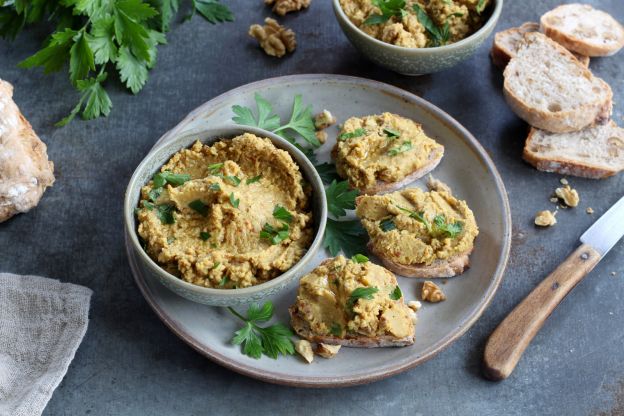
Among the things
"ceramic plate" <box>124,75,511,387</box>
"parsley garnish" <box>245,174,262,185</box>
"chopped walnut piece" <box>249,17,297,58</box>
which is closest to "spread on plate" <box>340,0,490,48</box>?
"ceramic plate" <box>124,75,511,387</box>

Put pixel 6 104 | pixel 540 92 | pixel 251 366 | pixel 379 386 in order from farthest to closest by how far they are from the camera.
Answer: pixel 540 92, pixel 6 104, pixel 379 386, pixel 251 366

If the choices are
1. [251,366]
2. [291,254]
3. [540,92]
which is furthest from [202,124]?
[540,92]

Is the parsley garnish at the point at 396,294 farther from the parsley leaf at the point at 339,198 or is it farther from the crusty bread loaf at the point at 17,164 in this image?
the crusty bread loaf at the point at 17,164

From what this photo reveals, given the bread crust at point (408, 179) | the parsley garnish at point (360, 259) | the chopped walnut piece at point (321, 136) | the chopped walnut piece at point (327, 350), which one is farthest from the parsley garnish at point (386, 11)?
the chopped walnut piece at point (327, 350)

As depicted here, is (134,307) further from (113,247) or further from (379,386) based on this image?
(379,386)

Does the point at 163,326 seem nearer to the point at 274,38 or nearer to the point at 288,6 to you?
the point at 274,38

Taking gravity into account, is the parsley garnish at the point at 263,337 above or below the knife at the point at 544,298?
above
